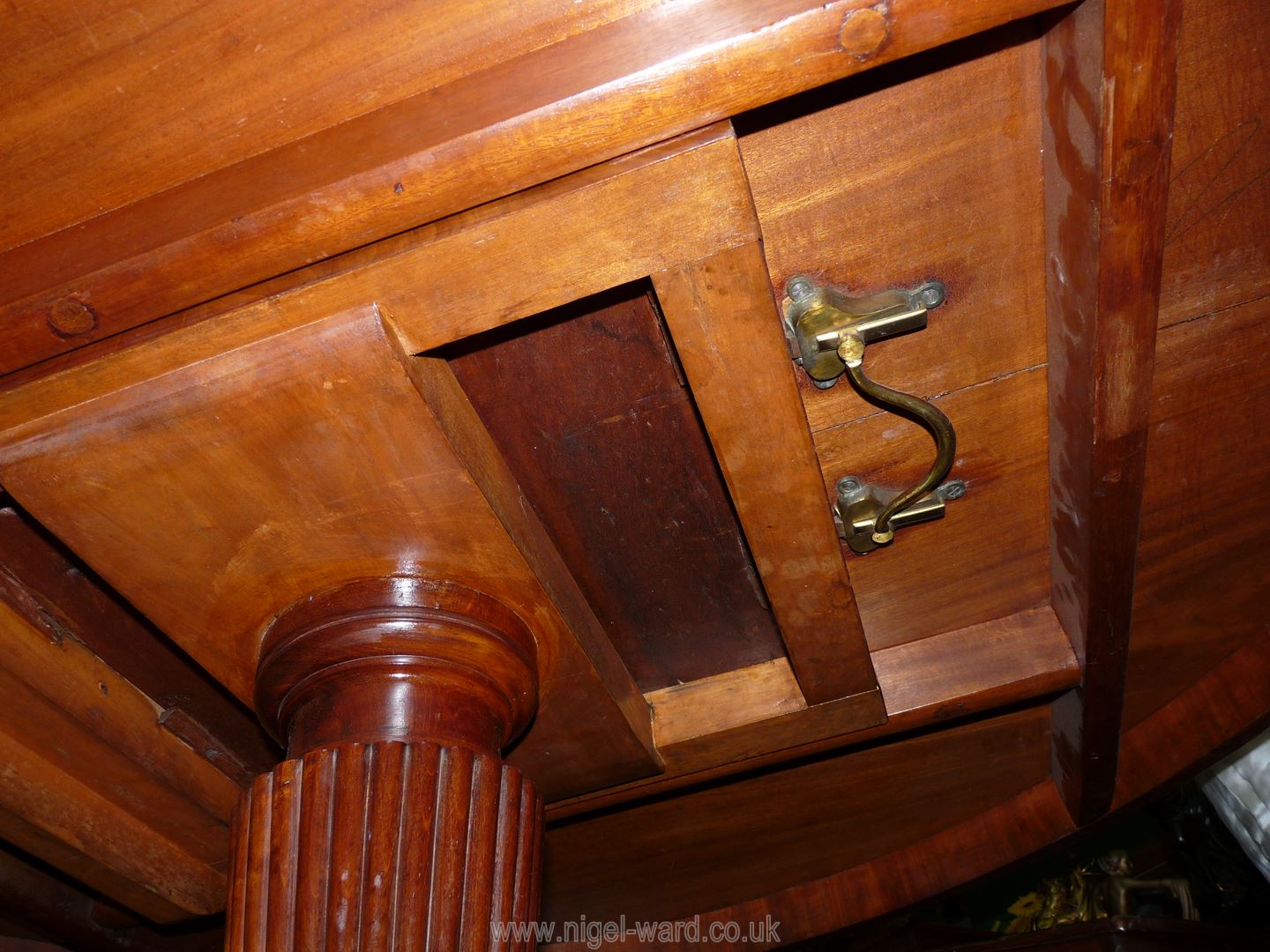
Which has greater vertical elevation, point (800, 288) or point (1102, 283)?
point (800, 288)

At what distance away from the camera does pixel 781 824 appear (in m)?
2.38

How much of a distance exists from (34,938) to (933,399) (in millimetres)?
2414

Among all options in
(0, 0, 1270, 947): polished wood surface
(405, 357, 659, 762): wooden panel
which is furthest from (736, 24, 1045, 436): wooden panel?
(405, 357, 659, 762): wooden panel

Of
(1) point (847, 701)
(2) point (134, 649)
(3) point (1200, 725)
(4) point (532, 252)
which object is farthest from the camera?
(3) point (1200, 725)

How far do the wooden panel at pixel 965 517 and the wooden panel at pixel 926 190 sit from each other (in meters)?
0.10

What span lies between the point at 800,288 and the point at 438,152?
0.55m

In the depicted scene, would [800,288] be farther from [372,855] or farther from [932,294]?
[372,855]

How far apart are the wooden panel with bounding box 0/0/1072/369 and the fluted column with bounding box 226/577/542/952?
1.64 feet

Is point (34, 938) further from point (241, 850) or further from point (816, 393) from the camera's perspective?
point (816, 393)

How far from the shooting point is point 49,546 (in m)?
1.53

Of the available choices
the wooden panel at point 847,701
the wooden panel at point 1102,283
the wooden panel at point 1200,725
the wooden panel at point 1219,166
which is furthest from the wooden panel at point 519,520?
the wooden panel at point 1200,725

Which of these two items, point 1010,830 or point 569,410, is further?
point 1010,830

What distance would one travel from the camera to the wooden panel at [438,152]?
39.3 inches

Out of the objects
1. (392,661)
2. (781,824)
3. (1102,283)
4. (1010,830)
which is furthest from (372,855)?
(1010,830)
